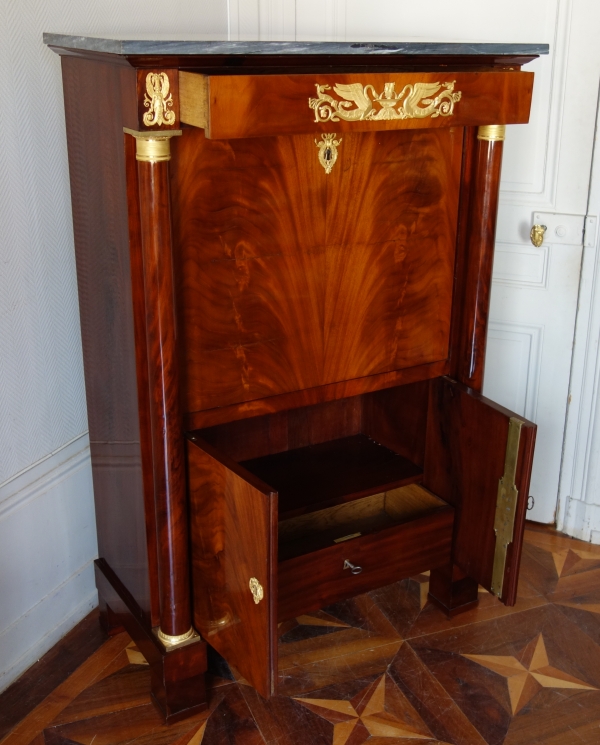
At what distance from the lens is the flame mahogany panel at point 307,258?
1383 mm

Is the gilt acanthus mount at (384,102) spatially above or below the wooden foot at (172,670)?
above

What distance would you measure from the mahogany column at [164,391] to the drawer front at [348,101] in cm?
10

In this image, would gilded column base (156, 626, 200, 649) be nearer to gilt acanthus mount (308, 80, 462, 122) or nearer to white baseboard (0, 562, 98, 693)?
white baseboard (0, 562, 98, 693)

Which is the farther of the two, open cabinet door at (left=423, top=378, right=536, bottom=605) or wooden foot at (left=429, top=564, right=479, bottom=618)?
wooden foot at (left=429, top=564, right=479, bottom=618)

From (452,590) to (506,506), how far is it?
32 centimetres

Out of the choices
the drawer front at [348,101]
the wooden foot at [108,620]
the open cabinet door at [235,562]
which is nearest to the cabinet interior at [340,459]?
the open cabinet door at [235,562]

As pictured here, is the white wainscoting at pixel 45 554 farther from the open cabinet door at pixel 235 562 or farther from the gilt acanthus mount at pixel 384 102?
the gilt acanthus mount at pixel 384 102

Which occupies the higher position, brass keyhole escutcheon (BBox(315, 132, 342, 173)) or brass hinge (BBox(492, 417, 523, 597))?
brass keyhole escutcheon (BBox(315, 132, 342, 173))

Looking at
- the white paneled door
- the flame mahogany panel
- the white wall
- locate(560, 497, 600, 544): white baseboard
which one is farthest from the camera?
locate(560, 497, 600, 544): white baseboard

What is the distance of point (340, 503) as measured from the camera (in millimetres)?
1794

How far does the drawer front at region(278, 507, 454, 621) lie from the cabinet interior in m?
0.04

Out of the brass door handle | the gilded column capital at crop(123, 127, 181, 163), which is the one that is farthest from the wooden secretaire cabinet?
the brass door handle

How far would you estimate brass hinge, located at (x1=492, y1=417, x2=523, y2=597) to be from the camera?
1.60 meters

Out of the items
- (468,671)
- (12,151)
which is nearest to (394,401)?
(468,671)
